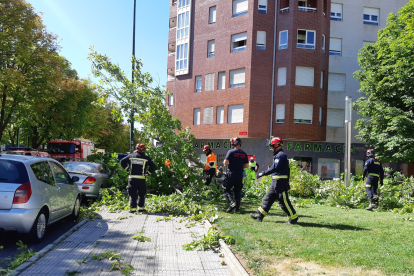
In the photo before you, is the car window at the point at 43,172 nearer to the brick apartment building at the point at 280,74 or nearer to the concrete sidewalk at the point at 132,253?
the concrete sidewalk at the point at 132,253

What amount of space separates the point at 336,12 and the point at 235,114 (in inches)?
494

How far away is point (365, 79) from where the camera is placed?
2766 cm

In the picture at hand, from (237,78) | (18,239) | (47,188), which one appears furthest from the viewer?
(237,78)

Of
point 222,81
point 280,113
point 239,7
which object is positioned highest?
point 239,7

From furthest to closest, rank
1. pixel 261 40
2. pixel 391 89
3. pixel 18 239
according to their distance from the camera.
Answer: pixel 261 40, pixel 391 89, pixel 18 239

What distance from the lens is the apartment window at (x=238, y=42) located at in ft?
104

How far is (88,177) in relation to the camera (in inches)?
491

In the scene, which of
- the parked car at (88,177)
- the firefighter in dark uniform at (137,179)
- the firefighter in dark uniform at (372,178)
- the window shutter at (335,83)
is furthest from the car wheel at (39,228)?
the window shutter at (335,83)

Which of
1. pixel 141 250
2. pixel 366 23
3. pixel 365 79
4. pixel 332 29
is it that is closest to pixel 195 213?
pixel 141 250

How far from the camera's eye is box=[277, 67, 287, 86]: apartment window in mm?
30859

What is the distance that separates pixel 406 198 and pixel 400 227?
468cm

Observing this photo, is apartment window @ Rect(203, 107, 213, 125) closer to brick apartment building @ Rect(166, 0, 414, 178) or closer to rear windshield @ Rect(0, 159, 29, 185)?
brick apartment building @ Rect(166, 0, 414, 178)

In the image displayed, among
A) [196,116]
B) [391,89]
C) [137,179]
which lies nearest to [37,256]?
[137,179]

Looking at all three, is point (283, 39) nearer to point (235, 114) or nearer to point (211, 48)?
point (211, 48)
